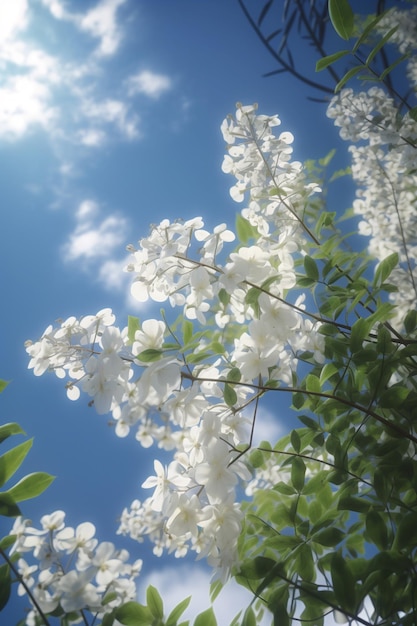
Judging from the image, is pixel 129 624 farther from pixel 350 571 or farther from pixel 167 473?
pixel 350 571

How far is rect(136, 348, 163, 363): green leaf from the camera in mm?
792

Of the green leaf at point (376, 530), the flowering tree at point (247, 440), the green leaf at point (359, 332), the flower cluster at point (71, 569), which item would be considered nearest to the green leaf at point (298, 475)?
the flowering tree at point (247, 440)

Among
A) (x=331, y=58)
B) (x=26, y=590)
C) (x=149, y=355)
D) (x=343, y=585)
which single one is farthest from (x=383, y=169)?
(x=26, y=590)

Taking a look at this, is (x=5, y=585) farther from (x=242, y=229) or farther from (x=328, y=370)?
(x=242, y=229)

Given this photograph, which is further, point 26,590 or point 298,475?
point 298,475

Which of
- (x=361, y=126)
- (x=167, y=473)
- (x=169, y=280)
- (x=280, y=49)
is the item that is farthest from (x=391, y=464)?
(x=280, y=49)

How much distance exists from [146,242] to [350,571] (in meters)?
0.68

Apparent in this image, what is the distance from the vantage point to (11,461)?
2.28ft

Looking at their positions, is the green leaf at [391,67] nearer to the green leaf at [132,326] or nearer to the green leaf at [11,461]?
the green leaf at [132,326]

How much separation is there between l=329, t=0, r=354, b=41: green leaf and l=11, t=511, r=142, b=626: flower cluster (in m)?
1.08

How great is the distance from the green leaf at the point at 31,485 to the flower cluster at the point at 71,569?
0.13 metres

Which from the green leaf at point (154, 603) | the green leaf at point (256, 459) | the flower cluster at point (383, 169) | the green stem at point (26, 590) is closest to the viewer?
the green stem at point (26, 590)

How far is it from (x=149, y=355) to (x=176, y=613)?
0.42 metres

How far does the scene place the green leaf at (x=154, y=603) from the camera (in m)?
0.76
